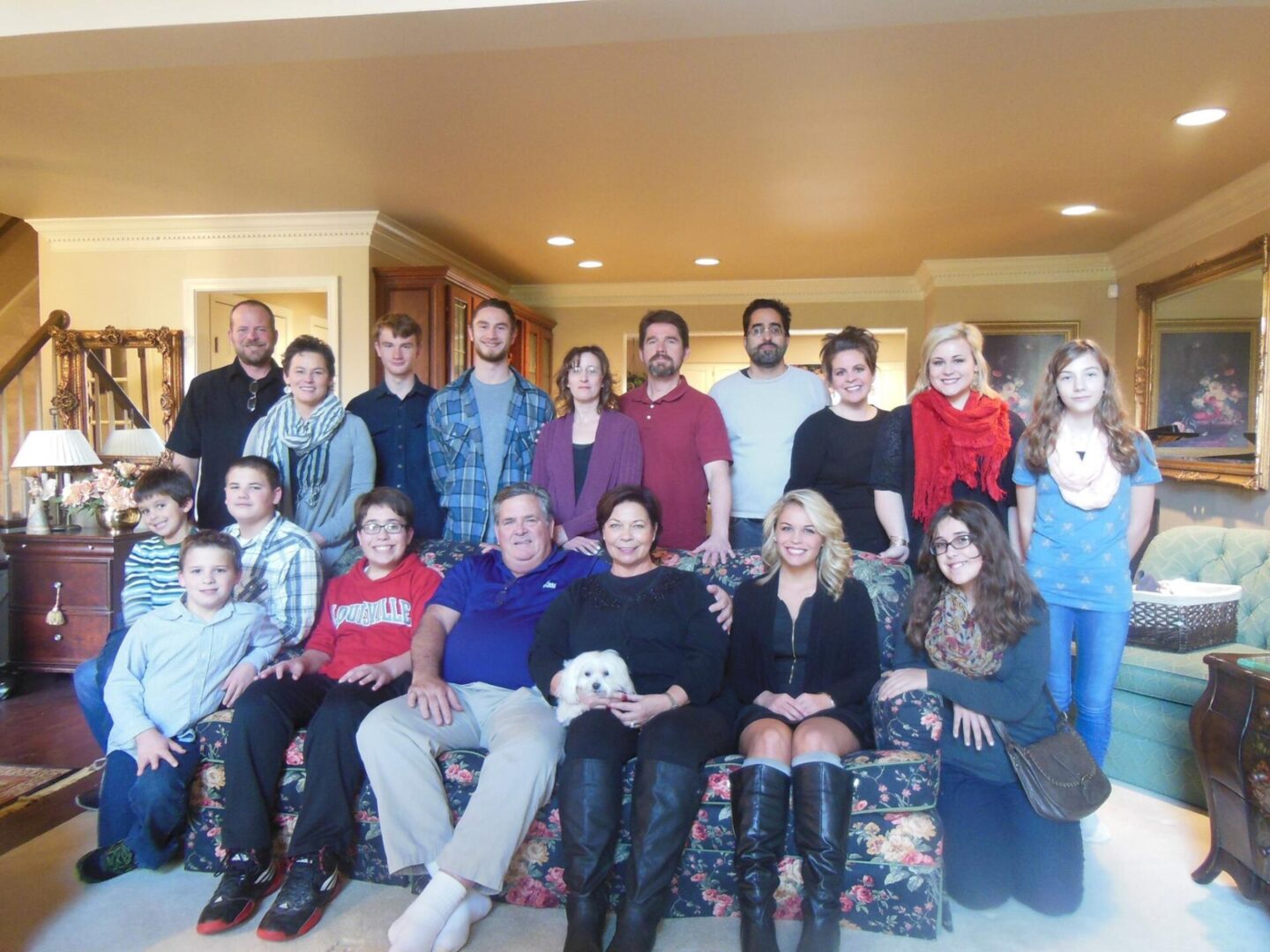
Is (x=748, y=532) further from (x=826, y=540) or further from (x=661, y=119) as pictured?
(x=661, y=119)

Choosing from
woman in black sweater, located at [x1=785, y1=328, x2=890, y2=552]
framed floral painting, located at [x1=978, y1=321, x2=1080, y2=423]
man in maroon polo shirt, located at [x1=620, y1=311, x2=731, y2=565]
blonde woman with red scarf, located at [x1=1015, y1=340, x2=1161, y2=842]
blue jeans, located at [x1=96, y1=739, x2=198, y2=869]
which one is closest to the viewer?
blue jeans, located at [x1=96, y1=739, x2=198, y2=869]

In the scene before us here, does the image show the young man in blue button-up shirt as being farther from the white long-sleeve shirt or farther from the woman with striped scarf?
the white long-sleeve shirt

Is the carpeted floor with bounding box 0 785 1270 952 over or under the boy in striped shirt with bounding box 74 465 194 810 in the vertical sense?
under

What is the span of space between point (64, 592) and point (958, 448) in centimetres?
399

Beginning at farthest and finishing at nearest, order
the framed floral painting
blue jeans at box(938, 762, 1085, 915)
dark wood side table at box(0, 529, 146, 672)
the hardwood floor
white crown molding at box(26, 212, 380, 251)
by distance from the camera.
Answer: the framed floral painting, white crown molding at box(26, 212, 380, 251), dark wood side table at box(0, 529, 146, 672), the hardwood floor, blue jeans at box(938, 762, 1085, 915)

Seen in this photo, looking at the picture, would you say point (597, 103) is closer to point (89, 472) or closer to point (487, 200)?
point (487, 200)

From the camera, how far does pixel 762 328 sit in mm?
3223

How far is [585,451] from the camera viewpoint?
2863 millimetres

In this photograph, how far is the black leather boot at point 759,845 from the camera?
191 cm

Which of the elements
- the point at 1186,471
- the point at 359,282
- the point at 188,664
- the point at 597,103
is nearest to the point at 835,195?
the point at 597,103

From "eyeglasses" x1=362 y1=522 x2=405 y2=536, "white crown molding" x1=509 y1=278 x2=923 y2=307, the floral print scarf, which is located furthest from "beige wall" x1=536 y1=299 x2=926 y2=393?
the floral print scarf

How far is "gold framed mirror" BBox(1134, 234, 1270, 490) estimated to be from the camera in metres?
4.22

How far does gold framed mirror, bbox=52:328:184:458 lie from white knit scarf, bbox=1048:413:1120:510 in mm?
5205

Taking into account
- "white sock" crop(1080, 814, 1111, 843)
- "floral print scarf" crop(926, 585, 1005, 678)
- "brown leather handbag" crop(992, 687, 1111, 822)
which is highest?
"floral print scarf" crop(926, 585, 1005, 678)
